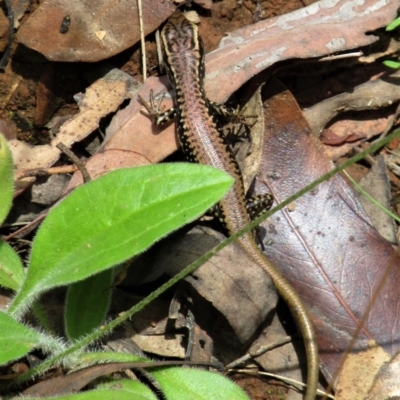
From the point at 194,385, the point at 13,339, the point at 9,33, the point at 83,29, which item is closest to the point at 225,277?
the point at 194,385

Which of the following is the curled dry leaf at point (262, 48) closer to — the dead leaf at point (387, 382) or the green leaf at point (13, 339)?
the green leaf at point (13, 339)

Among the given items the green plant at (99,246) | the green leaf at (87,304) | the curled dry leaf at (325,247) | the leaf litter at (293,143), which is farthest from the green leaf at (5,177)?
the curled dry leaf at (325,247)

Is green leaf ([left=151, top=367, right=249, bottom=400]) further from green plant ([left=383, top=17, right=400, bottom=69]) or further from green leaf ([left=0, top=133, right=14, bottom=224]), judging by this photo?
Result: green plant ([left=383, top=17, right=400, bottom=69])

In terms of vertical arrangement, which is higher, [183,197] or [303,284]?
[183,197]

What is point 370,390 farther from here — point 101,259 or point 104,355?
point 101,259

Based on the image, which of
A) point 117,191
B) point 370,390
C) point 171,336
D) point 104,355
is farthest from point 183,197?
point 370,390

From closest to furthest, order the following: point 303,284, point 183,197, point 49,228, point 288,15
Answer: point 183,197 → point 49,228 → point 303,284 → point 288,15

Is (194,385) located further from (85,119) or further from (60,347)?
(85,119)
